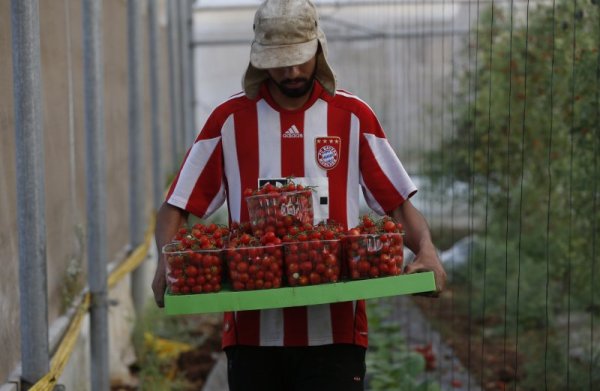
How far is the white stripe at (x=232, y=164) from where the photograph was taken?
4.12 meters

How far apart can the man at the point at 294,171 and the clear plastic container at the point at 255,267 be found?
36cm

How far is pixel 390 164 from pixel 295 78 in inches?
19.2

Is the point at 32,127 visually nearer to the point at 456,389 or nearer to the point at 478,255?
the point at 456,389

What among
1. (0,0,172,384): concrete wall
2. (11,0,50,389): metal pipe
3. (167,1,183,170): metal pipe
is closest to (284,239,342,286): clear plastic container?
(11,0,50,389): metal pipe

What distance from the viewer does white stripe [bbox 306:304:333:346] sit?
3996mm

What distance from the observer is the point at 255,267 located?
3605 millimetres

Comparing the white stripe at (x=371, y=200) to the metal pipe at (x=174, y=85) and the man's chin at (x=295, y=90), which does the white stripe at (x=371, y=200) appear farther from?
the metal pipe at (x=174, y=85)

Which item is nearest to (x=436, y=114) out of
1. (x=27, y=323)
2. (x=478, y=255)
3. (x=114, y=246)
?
(x=478, y=255)

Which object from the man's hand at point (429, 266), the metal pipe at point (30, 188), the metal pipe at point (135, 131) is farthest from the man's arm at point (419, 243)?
the metal pipe at point (135, 131)

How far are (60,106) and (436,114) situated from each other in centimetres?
824

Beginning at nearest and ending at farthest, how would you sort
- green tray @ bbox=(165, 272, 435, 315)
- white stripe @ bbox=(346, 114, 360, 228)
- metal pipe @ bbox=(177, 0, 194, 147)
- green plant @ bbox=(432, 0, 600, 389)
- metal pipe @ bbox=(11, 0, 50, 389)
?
green tray @ bbox=(165, 272, 435, 315), white stripe @ bbox=(346, 114, 360, 228), metal pipe @ bbox=(11, 0, 50, 389), green plant @ bbox=(432, 0, 600, 389), metal pipe @ bbox=(177, 0, 194, 147)

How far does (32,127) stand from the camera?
16.1 feet

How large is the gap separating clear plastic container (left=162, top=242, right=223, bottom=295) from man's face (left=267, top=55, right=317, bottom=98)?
2.19 feet

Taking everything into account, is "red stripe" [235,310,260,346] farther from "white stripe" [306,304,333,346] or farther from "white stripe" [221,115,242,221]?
"white stripe" [221,115,242,221]
